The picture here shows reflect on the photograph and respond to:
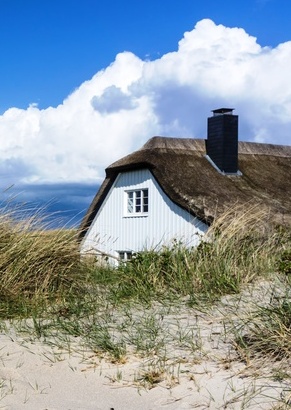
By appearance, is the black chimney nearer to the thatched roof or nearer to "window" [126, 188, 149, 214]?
the thatched roof

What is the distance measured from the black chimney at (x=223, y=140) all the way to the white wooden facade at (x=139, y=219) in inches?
99.2

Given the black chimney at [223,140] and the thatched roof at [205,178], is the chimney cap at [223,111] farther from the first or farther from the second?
the thatched roof at [205,178]

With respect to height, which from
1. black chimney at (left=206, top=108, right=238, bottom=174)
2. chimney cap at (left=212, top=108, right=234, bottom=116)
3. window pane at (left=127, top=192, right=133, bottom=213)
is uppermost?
chimney cap at (left=212, top=108, right=234, bottom=116)

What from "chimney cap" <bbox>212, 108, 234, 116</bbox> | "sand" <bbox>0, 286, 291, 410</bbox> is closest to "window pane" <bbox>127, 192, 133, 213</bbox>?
"chimney cap" <bbox>212, 108, 234, 116</bbox>

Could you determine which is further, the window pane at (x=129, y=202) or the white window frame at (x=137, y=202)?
the window pane at (x=129, y=202)

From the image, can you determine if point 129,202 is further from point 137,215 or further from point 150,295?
point 150,295

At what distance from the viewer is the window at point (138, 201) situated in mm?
21469

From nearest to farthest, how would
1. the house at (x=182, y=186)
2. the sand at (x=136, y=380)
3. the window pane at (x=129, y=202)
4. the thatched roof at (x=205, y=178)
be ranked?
the sand at (x=136, y=380) < the thatched roof at (x=205, y=178) < the house at (x=182, y=186) < the window pane at (x=129, y=202)

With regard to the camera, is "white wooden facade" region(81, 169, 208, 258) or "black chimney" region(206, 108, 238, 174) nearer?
"white wooden facade" region(81, 169, 208, 258)

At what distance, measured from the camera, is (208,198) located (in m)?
18.9

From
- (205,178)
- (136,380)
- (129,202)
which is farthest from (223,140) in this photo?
(136,380)

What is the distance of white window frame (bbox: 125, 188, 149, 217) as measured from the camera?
2144 centimetres

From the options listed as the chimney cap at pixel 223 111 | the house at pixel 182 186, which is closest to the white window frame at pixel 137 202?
the house at pixel 182 186

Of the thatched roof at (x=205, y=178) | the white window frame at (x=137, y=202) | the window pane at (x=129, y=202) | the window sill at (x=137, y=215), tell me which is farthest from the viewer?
the window pane at (x=129, y=202)
